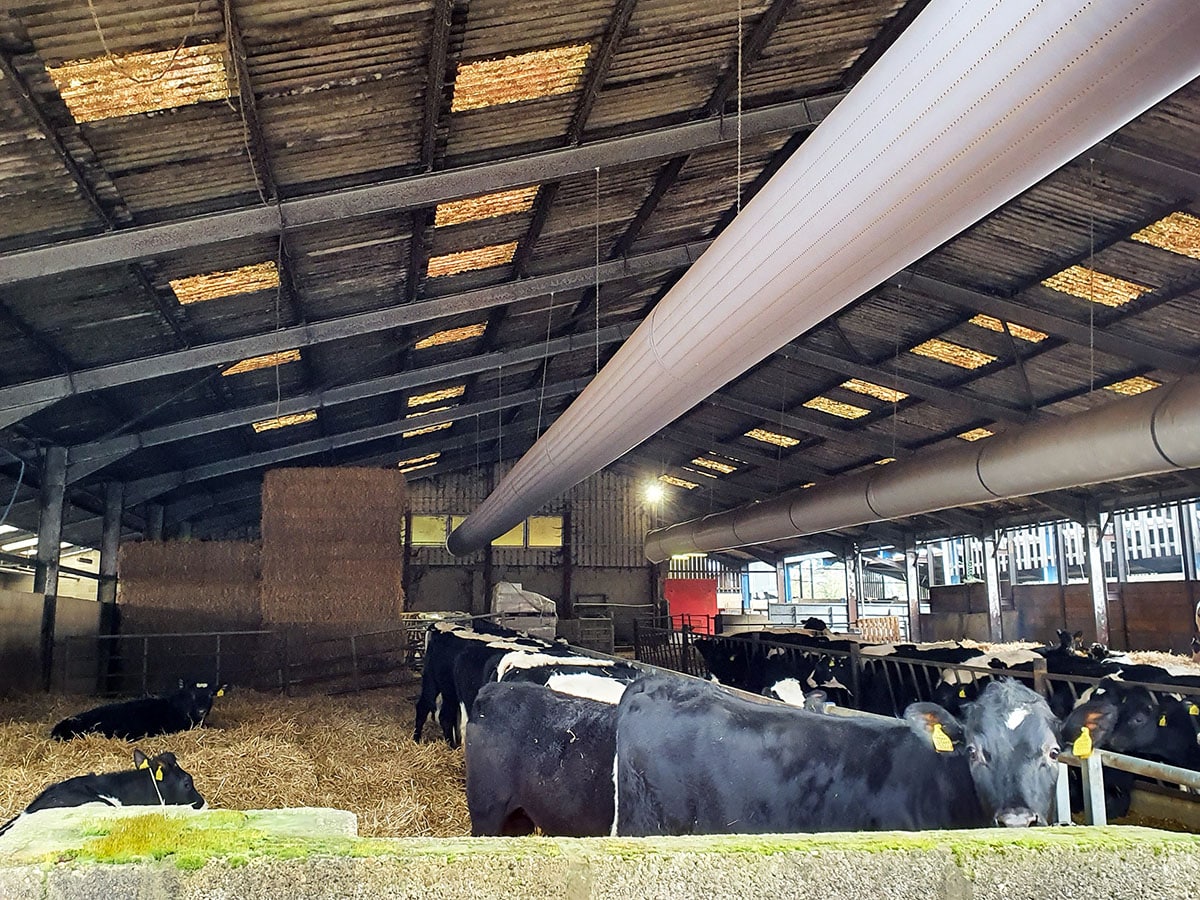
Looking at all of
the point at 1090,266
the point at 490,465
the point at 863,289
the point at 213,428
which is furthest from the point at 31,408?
the point at 490,465

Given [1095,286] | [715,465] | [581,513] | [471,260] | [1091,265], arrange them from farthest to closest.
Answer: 1. [581,513]
2. [715,465]
3. [1095,286]
4. [1091,265]
5. [471,260]

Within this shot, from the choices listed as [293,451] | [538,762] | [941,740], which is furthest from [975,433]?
[941,740]

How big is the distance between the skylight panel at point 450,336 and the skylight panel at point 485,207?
154 inches

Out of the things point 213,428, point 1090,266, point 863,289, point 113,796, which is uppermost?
point 1090,266

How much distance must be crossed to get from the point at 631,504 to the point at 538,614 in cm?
823

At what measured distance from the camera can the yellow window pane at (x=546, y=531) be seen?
1083 inches

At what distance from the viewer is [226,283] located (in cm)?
873

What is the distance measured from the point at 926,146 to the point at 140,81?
4308 mm

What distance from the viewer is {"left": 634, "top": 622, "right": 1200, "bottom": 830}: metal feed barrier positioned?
13.2 feet

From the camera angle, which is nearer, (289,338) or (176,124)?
(176,124)

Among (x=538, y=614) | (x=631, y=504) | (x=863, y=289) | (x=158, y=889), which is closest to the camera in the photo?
(x=158, y=889)

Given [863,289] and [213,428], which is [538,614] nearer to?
[213,428]

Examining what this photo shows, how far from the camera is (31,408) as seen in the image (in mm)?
9336

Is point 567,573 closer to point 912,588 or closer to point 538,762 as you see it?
point 912,588
